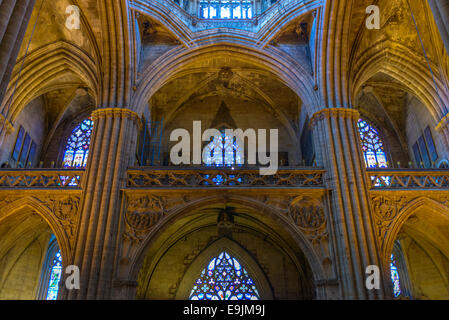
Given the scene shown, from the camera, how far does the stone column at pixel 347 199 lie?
9672 millimetres

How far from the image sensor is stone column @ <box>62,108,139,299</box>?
379 inches

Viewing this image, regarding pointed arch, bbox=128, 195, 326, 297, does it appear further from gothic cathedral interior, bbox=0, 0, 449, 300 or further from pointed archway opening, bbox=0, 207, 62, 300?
pointed archway opening, bbox=0, 207, 62, 300

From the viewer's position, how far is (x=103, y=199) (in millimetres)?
10633

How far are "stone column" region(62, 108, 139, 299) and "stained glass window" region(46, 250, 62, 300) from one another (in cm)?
629

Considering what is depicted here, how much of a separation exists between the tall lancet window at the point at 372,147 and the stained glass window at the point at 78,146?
484 inches

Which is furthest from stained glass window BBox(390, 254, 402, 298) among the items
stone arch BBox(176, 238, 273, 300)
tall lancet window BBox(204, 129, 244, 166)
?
tall lancet window BBox(204, 129, 244, 166)

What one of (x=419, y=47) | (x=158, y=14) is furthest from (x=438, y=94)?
(x=158, y=14)

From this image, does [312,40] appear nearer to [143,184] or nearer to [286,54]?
[286,54]

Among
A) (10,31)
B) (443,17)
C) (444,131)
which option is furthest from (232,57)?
(10,31)

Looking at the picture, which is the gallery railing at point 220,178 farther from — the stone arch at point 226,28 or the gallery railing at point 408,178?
the stone arch at point 226,28

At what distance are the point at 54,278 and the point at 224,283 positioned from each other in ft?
22.4

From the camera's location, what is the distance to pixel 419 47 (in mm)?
14070

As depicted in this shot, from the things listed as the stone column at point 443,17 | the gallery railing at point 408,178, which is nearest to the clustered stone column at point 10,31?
the stone column at point 443,17

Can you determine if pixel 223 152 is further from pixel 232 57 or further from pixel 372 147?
pixel 372 147
